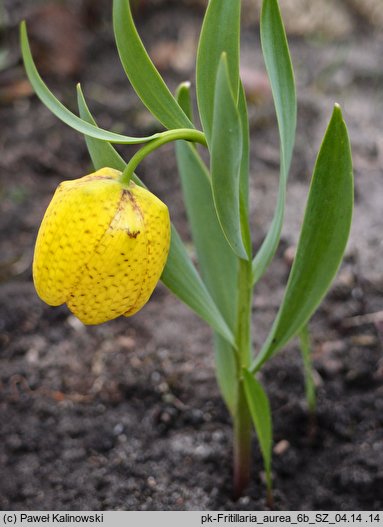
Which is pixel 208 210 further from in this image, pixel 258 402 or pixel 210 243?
pixel 258 402

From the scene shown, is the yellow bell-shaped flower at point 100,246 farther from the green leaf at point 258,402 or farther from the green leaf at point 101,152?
the green leaf at point 258,402

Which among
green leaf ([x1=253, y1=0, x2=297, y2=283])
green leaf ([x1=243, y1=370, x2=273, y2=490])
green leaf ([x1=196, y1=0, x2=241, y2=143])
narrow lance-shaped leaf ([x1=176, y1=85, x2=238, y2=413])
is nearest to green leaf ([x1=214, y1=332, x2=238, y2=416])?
narrow lance-shaped leaf ([x1=176, y1=85, x2=238, y2=413])

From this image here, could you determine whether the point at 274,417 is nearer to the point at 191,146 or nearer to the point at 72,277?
the point at 191,146

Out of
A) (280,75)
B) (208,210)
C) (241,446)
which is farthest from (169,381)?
(280,75)

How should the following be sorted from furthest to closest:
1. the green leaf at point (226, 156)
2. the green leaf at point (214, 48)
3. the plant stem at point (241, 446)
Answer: the plant stem at point (241, 446), the green leaf at point (214, 48), the green leaf at point (226, 156)

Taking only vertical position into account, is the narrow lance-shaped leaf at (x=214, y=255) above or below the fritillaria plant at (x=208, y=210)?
below

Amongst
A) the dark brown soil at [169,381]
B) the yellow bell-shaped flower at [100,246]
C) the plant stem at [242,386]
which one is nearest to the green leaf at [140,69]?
the yellow bell-shaped flower at [100,246]
